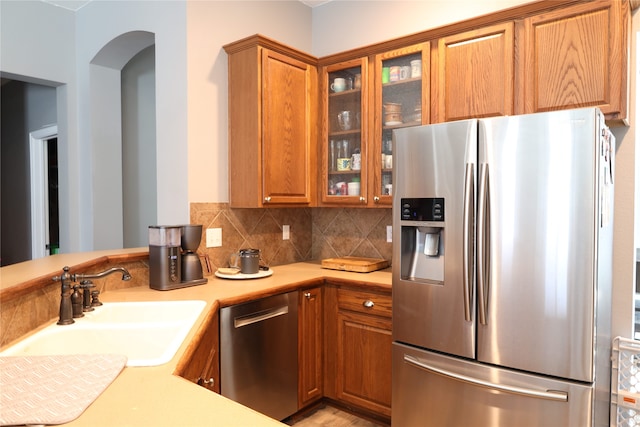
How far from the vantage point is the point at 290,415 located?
2.55 metres

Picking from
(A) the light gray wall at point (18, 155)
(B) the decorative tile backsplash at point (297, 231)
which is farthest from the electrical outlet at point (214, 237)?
(A) the light gray wall at point (18, 155)

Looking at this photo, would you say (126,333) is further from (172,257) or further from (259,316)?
(259,316)

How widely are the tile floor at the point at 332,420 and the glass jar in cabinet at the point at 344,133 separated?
1349 millimetres

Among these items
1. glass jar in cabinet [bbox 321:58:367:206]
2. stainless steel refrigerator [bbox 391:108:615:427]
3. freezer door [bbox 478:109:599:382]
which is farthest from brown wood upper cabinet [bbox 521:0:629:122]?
glass jar in cabinet [bbox 321:58:367:206]

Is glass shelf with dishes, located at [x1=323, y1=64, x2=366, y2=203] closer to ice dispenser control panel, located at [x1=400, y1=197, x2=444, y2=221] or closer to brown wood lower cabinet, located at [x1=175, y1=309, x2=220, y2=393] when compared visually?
ice dispenser control panel, located at [x1=400, y1=197, x2=444, y2=221]

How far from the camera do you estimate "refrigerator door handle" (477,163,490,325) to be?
1.90m

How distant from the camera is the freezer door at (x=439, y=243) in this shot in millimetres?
1943

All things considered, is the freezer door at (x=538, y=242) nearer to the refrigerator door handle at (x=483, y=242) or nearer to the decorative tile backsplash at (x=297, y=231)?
the refrigerator door handle at (x=483, y=242)

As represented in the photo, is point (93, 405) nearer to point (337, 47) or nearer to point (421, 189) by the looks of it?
point (421, 189)

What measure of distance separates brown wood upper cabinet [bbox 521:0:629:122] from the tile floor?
2023mm

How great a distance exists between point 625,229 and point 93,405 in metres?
2.53

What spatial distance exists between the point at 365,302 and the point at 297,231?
106cm

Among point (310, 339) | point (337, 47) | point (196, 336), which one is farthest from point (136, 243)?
point (196, 336)

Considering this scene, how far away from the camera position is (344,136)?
303cm
